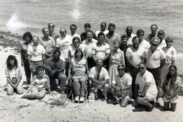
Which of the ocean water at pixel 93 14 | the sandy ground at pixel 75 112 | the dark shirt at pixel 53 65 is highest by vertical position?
the ocean water at pixel 93 14

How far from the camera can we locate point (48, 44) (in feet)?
14.0

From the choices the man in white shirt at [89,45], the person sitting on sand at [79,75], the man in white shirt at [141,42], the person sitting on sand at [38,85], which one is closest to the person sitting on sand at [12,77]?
the person sitting on sand at [38,85]

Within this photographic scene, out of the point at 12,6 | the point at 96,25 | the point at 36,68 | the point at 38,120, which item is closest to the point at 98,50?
the point at 36,68

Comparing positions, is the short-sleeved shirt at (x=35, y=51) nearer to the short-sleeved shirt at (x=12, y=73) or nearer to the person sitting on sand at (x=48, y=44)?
the person sitting on sand at (x=48, y=44)

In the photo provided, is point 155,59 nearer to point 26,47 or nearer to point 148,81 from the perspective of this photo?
point 148,81

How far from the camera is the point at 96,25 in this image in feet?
32.6

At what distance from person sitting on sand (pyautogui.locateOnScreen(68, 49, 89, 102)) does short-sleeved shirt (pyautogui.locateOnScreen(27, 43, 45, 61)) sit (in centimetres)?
80

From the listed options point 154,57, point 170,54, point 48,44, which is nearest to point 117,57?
point 154,57

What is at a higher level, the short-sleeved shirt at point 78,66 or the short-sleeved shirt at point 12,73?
the short-sleeved shirt at point 78,66

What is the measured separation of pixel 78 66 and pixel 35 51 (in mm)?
1081

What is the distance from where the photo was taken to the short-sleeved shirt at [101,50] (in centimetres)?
396

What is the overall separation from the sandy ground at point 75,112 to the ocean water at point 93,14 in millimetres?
3788

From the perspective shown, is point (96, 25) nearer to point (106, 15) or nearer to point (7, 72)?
point (106, 15)

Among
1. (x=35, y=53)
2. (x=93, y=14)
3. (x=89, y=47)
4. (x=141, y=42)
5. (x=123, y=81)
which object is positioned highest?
(x=93, y=14)
